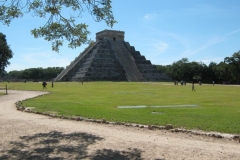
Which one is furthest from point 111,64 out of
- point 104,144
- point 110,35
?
point 104,144

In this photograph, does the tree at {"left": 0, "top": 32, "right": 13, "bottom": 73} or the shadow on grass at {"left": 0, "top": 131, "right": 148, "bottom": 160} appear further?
the tree at {"left": 0, "top": 32, "right": 13, "bottom": 73}

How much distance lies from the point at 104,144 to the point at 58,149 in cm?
125

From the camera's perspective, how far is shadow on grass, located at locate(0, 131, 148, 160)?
21.6 ft

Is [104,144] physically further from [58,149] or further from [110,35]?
[110,35]

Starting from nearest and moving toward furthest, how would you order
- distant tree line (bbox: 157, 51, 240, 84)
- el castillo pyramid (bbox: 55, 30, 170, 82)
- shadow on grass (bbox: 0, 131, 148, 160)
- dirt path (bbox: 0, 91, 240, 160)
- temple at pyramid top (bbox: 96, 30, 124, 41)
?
shadow on grass (bbox: 0, 131, 148, 160), dirt path (bbox: 0, 91, 240, 160), el castillo pyramid (bbox: 55, 30, 170, 82), distant tree line (bbox: 157, 51, 240, 84), temple at pyramid top (bbox: 96, 30, 124, 41)

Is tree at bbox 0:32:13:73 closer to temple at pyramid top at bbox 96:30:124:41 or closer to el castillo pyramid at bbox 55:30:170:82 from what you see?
el castillo pyramid at bbox 55:30:170:82

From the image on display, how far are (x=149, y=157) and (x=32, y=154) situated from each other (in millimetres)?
2833

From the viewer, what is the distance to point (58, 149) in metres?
7.23

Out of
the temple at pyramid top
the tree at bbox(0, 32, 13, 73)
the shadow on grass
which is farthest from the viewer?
the temple at pyramid top

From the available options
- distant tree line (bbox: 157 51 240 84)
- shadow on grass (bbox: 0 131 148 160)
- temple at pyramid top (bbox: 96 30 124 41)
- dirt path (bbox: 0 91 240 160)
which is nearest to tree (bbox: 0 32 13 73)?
dirt path (bbox: 0 91 240 160)

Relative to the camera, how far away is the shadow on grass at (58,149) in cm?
659

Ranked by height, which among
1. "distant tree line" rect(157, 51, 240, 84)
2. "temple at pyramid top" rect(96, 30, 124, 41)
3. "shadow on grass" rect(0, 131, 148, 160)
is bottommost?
"shadow on grass" rect(0, 131, 148, 160)

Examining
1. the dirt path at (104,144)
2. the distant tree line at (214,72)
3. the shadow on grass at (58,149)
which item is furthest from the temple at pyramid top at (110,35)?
the shadow on grass at (58,149)

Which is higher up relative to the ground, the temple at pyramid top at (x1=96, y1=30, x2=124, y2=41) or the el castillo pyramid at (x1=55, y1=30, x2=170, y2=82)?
the temple at pyramid top at (x1=96, y1=30, x2=124, y2=41)
